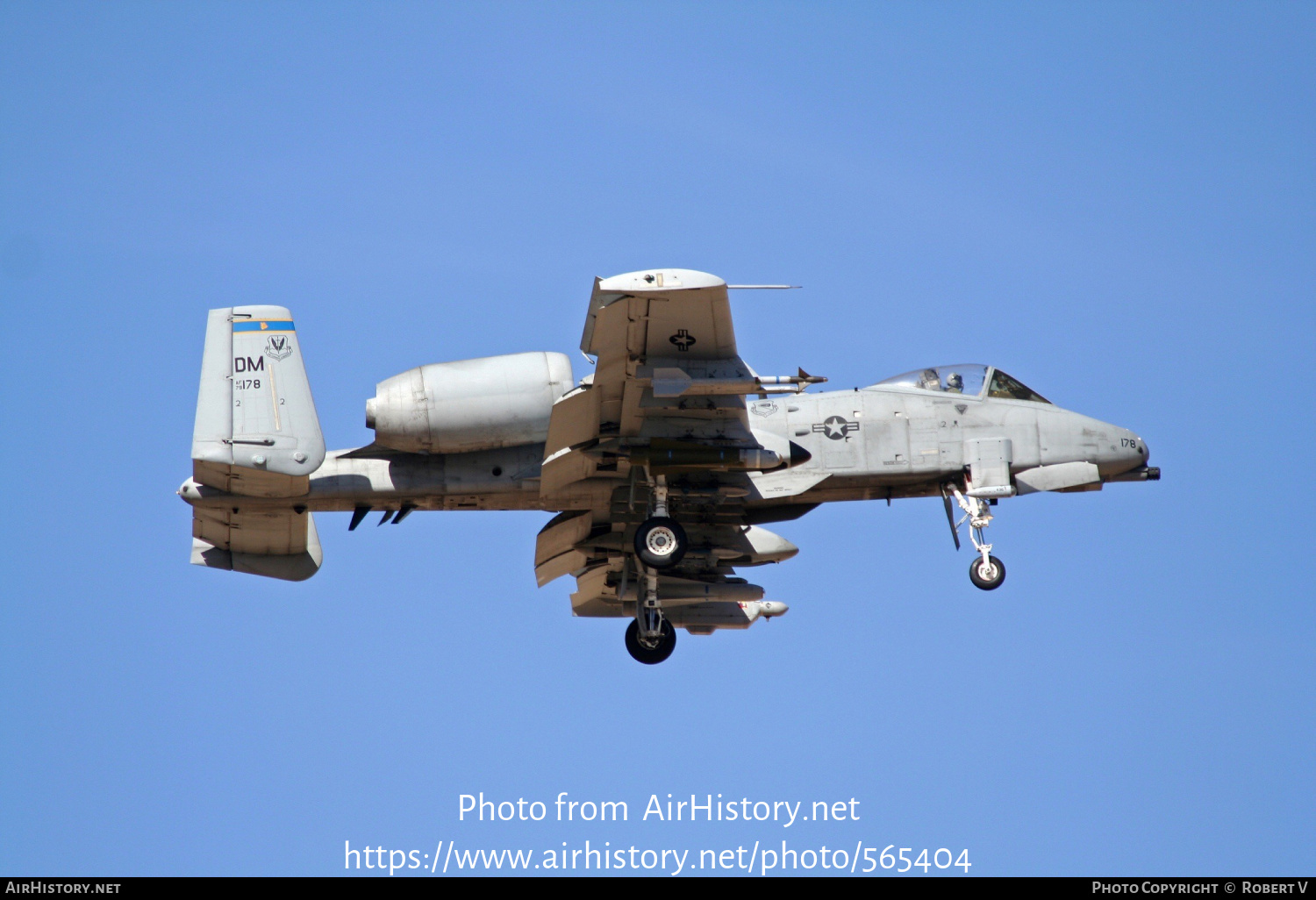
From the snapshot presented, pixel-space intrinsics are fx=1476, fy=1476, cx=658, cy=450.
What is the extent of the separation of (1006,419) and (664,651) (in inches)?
252

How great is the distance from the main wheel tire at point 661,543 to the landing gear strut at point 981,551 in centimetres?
448

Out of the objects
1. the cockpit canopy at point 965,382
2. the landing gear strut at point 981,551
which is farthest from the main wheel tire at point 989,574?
the cockpit canopy at point 965,382

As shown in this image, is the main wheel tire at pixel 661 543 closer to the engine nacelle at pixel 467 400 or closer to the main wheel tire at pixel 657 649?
the engine nacelle at pixel 467 400

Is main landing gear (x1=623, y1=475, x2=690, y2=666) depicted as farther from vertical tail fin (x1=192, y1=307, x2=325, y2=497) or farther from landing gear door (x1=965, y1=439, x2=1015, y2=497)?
vertical tail fin (x1=192, y1=307, x2=325, y2=497)

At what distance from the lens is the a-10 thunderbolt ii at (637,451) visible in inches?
740

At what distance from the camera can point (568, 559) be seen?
76.2ft

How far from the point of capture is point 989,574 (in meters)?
21.8

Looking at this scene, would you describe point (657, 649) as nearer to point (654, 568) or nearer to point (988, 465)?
point (654, 568)

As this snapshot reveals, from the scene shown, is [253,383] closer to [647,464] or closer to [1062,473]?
[647,464]

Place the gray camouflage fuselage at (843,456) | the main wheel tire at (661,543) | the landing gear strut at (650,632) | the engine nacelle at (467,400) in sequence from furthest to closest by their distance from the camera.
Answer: the landing gear strut at (650,632) < the gray camouflage fuselage at (843,456) < the main wheel tire at (661,543) < the engine nacelle at (467,400)

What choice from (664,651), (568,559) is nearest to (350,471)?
(568,559)

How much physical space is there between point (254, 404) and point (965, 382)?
10299 mm

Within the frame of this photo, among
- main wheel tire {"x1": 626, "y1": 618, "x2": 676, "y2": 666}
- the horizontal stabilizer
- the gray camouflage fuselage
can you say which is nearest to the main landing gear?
main wheel tire {"x1": 626, "y1": 618, "x2": 676, "y2": 666}

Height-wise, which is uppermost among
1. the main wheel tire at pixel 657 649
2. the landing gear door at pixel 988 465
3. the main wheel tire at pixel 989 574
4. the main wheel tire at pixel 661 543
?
the landing gear door at pixel 988 465
